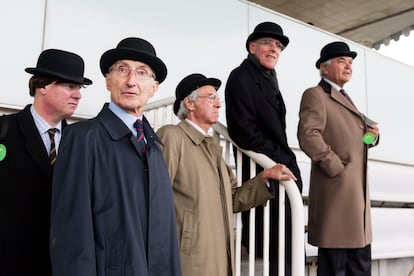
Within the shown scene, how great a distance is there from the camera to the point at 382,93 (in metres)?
5.26

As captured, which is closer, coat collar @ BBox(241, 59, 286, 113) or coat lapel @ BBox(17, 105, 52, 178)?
coat lapel @ BBox(17, 105, 52, 178)

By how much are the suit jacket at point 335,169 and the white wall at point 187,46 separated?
187 cm

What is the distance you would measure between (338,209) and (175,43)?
8.05ft

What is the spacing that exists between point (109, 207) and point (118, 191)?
0.18 ft

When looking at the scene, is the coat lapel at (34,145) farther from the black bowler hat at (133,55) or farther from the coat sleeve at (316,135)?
the coat sleeve at (316,135)

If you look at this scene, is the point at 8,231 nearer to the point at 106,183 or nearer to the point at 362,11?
the point at 106,183

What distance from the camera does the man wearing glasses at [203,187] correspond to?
162 centimetres

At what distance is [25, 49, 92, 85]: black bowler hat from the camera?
164 centimetres

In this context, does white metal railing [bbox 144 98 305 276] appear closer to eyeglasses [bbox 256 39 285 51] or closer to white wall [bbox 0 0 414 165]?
eyeglasses [bbox 256 39 285 51]

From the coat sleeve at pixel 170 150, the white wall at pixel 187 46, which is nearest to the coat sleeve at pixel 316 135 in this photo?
the coat sleeve at pixel 170 150

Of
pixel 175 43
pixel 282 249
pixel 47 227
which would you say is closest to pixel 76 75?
pixel 47 227

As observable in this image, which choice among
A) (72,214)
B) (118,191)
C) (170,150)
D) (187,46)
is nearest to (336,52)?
(170,150)

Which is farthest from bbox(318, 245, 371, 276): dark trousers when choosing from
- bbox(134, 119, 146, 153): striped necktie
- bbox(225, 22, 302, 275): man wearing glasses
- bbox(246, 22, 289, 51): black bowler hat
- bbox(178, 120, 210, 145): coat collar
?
bbox(134, 119, 146, 153): striped necktie

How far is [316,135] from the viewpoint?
2111 millimetres
